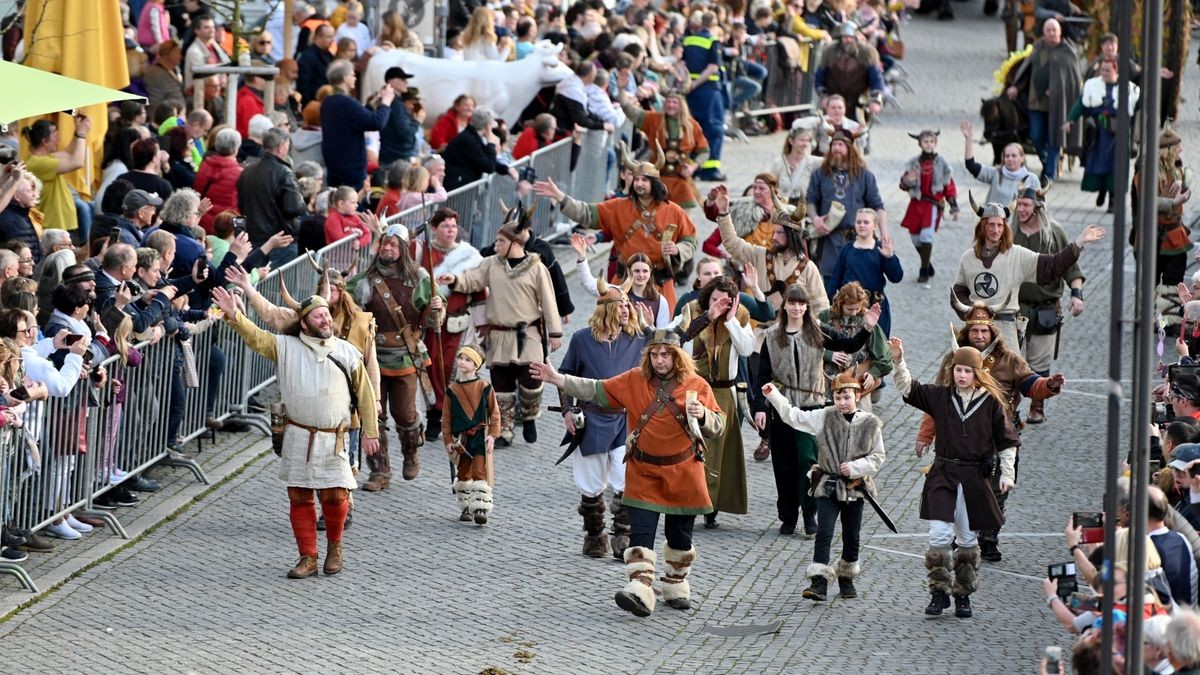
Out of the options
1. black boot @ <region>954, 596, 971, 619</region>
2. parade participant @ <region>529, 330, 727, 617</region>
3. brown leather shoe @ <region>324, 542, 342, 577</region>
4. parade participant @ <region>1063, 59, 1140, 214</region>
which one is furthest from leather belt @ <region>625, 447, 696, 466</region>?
parade participant @ <region>1063, 59, 1140, 214</region>

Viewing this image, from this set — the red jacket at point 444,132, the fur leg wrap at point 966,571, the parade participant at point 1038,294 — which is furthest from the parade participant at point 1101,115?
the fur leg wrap at point 966,571

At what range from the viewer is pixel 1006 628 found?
475 inches

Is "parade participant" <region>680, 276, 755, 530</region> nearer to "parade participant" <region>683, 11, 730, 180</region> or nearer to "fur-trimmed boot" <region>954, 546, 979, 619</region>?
"fur-trimmed boot" <region>954, 546, 979, 619</region>

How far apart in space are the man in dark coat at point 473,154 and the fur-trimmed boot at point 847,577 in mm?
8360

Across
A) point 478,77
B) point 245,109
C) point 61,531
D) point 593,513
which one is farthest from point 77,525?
point 478,77

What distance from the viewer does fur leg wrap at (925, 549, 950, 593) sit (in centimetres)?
1214

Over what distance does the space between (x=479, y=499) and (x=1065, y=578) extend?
5205mm

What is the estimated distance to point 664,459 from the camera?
1212cm

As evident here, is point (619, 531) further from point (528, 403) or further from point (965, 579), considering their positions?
point (528, 403)

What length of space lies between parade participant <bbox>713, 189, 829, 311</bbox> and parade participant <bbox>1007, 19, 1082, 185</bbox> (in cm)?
1047

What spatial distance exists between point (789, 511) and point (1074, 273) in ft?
12.2

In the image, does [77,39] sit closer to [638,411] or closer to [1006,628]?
[638,411]

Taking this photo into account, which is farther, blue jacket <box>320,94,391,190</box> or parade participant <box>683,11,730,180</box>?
parade participant <box>683,11,730,180</box>

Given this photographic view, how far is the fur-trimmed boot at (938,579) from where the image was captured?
39.8 feet
